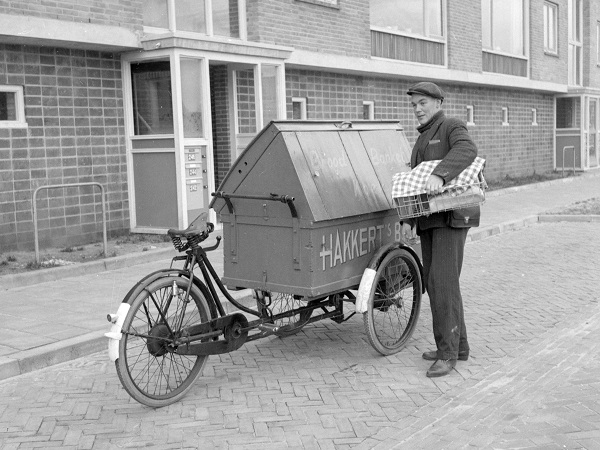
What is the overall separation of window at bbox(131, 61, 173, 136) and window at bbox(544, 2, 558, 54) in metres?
19.2

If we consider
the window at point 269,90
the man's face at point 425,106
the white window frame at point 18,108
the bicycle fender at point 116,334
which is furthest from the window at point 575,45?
the bicycle fender at point 116,334

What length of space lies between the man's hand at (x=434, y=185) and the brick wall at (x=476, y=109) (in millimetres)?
9872

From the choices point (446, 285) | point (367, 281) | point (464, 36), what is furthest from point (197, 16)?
point (464, 36)

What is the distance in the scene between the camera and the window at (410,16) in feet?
59.4

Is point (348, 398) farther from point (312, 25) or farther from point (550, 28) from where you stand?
point (550, 28)

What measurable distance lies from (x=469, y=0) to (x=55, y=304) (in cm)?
1730

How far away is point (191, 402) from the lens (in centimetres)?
516

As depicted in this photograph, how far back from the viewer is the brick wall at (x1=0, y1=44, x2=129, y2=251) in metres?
10.5

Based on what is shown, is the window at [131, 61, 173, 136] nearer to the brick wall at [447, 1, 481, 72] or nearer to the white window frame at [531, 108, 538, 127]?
the brick wall at [447, 1, 481, 72]

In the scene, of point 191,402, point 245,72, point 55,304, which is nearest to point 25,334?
point 55,304

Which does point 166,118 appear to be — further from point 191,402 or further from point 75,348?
point 191,402

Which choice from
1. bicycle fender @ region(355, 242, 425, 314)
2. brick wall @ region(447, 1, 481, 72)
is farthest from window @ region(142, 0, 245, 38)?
brick wall @ region(447, 1, 481, 72)

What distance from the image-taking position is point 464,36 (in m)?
21.6

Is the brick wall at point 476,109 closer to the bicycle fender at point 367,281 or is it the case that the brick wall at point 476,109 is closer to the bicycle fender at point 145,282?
the bicycle fender at point 367,281
